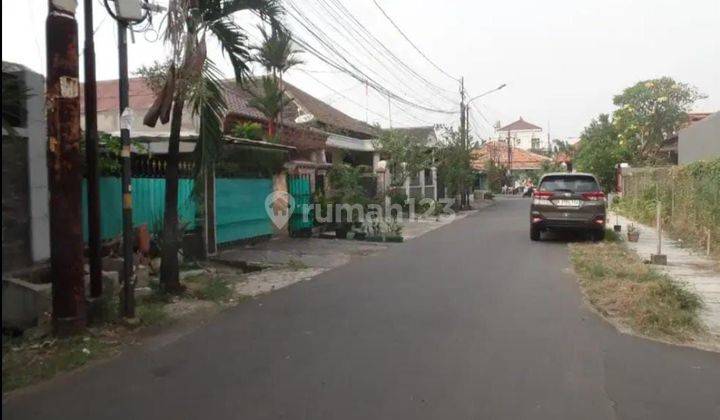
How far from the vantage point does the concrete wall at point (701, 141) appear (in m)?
18.7

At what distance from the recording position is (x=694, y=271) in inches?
407

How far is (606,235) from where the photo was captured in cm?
1602

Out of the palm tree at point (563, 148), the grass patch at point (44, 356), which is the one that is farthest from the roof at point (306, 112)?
the palm tree at point (563, 148)

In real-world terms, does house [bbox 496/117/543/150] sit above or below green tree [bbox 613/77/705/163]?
above

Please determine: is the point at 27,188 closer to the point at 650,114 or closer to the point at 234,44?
the point at 234,44

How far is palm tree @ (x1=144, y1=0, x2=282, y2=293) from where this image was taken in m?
7.44

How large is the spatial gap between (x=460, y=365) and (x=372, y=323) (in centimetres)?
173

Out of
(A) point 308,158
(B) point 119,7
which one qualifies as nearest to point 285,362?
(B) point 119,7

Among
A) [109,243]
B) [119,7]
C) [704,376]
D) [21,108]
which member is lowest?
[704,376]

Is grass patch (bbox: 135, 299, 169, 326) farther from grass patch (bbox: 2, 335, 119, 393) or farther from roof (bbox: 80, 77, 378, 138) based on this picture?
roof (bbox: 80, 77, 378, 138)

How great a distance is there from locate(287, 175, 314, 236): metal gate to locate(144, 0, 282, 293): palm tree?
7.76m

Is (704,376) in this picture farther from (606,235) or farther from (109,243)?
(606,235)

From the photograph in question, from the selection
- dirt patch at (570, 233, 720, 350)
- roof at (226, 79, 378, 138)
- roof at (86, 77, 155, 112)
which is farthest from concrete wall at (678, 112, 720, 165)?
roof at (86, 77, 155, 112)

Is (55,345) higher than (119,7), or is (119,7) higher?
(119,7)
